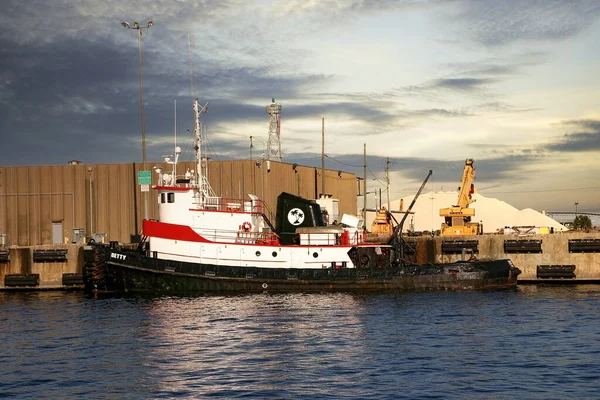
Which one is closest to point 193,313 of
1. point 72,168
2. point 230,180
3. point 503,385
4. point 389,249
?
point 389,249

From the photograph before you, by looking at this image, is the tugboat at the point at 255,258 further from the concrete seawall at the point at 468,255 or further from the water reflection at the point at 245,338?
the concrete seawall at the point at 468,255

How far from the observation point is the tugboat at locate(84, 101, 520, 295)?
4250 centimetres

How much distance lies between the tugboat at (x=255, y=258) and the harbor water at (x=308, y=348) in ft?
8.40

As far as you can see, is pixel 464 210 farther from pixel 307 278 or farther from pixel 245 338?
pixel 245 338

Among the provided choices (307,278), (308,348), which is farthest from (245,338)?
(307,278)

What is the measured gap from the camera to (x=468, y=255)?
50.9 m

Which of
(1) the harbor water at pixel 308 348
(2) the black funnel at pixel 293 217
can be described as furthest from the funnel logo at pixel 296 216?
(1) the harbor water at pixel 308 348

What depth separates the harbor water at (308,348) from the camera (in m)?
20.8

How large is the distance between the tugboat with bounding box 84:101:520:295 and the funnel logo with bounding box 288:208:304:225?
57 mm

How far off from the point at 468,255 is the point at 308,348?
27.0m

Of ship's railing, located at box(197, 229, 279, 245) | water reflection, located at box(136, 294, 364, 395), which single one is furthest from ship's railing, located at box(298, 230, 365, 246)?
water reflection, located at box(136, 294, 364, 395)

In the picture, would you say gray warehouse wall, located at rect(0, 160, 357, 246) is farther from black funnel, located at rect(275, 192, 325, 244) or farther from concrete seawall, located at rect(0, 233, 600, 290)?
black funnel, located at rect(275, 192, 325, 244)

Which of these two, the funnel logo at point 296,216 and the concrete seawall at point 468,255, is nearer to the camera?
the funnel logo at point 296,216

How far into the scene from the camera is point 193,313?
3488cm
